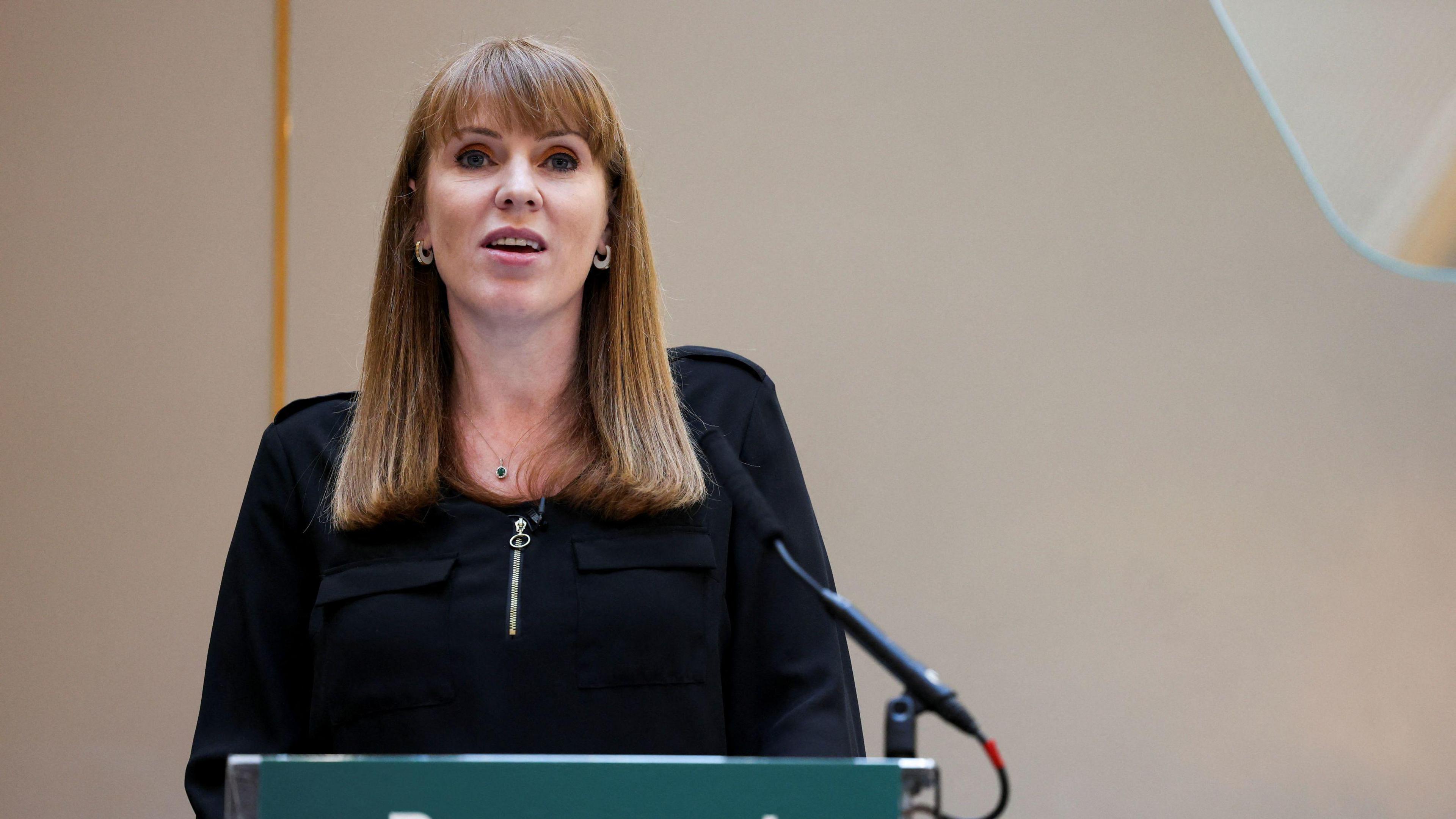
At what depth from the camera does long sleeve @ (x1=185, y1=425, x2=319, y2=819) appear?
53.1 inches

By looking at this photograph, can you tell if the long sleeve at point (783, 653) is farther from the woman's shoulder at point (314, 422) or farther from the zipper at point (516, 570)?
the woman's shoulder at point (314, 422)

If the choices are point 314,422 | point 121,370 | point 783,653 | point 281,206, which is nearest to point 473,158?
point 314,422

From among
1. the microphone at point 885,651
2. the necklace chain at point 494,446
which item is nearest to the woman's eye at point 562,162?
the necklace chain at point 494,446

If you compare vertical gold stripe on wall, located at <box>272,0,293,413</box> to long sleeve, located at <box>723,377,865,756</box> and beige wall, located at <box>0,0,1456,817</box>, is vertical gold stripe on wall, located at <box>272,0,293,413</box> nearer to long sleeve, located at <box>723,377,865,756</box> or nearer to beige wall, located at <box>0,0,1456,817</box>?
beige wall, located at <box>0,0,1456,817</box>

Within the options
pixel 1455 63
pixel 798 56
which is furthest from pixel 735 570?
pixel 798 56

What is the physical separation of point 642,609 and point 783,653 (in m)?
0.17

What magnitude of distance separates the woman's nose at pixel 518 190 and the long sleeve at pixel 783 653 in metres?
0.37

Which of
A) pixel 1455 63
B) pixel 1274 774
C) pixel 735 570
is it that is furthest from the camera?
pixel 1274 774

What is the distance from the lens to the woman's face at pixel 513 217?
1.37 metres

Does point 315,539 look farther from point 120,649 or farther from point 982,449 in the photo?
point 982,449

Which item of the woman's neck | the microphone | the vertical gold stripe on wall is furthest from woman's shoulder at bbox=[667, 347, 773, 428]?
the vertical gold stripe on wall

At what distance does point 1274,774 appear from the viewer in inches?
90.6

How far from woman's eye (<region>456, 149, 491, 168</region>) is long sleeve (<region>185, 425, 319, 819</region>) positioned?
1.25 ft

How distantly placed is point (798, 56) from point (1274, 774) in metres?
1.60
